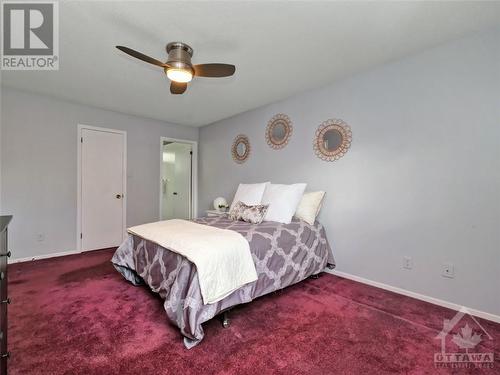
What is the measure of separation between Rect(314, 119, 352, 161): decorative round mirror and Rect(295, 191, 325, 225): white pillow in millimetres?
488

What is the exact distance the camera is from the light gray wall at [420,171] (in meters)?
2.01

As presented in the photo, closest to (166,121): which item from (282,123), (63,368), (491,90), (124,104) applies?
(124,104)

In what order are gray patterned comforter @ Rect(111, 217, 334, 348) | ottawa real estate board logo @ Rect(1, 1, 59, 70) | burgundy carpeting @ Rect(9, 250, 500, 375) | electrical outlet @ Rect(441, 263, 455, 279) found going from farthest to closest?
electrical outlet @ Rect(441, 263, 455, 279) < ottawa real estate board logo @ Rect(1, 1, 59, 70) < gray patterned comforter @ Rect(111, 217, 334, 348) < burgundy carpeting @ Rect(9, 250, 500, 375)

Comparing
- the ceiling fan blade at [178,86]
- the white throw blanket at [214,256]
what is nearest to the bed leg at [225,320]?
the white throw blanket at [214,256]

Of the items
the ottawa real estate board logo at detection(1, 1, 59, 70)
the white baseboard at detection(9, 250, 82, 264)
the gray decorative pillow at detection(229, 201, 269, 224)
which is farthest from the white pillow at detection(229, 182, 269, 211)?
the white baseboard at detection(9, 250, 82, 264)

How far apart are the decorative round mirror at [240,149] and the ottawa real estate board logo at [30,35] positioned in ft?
8.43

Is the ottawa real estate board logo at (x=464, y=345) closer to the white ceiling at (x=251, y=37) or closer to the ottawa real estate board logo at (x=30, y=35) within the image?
the white ceiling at (x=251, y=37)

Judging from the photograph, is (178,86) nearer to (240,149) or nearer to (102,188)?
(240,149)

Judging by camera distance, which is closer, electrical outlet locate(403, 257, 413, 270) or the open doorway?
electrical outlet locate(403, 257, 413, 270)

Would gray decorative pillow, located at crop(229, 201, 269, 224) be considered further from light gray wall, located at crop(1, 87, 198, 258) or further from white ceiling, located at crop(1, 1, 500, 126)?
light gray wall, located at crop(1, 87, 198, 258)

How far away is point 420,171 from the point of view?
7.65ft

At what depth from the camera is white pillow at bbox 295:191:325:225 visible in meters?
2.93

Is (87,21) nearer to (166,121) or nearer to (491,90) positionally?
(166,121)

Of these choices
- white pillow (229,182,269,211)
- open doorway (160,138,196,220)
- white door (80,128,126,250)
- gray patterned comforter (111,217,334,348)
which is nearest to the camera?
gray patterned comforter (111,217,334,348)
